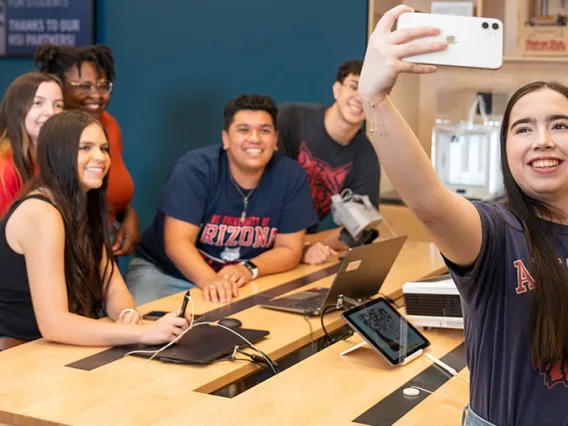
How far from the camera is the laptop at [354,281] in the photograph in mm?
2621

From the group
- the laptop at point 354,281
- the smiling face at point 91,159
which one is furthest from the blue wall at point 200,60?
the smiling face at point 91,159

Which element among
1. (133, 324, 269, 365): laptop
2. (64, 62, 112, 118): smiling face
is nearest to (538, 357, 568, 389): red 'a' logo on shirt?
(133, 324, 269, 365): laptop

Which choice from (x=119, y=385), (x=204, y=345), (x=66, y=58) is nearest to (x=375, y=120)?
(x=119, y=385)

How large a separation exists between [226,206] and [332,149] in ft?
2.39

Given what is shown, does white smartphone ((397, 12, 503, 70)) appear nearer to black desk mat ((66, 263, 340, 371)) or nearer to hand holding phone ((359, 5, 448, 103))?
hand holding phone ((359, 5, 448, 103))

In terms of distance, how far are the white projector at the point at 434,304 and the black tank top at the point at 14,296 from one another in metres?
1.06

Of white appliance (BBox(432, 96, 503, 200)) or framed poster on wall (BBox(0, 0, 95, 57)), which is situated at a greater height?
framed poster on wall (BBox(0, 0, 95, 57))

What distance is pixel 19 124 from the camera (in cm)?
309

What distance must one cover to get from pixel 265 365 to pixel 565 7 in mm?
2823

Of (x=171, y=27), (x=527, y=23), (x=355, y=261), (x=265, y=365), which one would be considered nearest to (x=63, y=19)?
(x=171, y=27)

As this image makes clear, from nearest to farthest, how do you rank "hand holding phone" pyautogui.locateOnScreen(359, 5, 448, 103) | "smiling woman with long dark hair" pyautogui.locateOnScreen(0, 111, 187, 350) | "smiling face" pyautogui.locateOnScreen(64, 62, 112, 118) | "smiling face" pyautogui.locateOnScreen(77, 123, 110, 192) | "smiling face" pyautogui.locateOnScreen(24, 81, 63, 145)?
1. "hand holding phone" pyautogui.locateOnScreen(359, 5, 448, 103)
2. "smiling woman with long dark hair" pyautogui.locateOnScreen(0, 111, 187, 350)
3. "smiling face" pyautogui.locateOnScreen(77, 123, 110, 192)
4. "smiling face" pyautogui.locateOnScreen(24, 81, 63, 145)
5. "smiling face" pyautogui.locateOnScreen(64, 62, 112, 118)

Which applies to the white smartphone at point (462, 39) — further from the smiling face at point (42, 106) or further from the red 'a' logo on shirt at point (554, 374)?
the smiling face at point (42, 106)

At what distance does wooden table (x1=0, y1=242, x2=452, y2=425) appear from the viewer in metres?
1.84

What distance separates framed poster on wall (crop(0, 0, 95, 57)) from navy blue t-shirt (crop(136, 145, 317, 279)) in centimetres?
196
